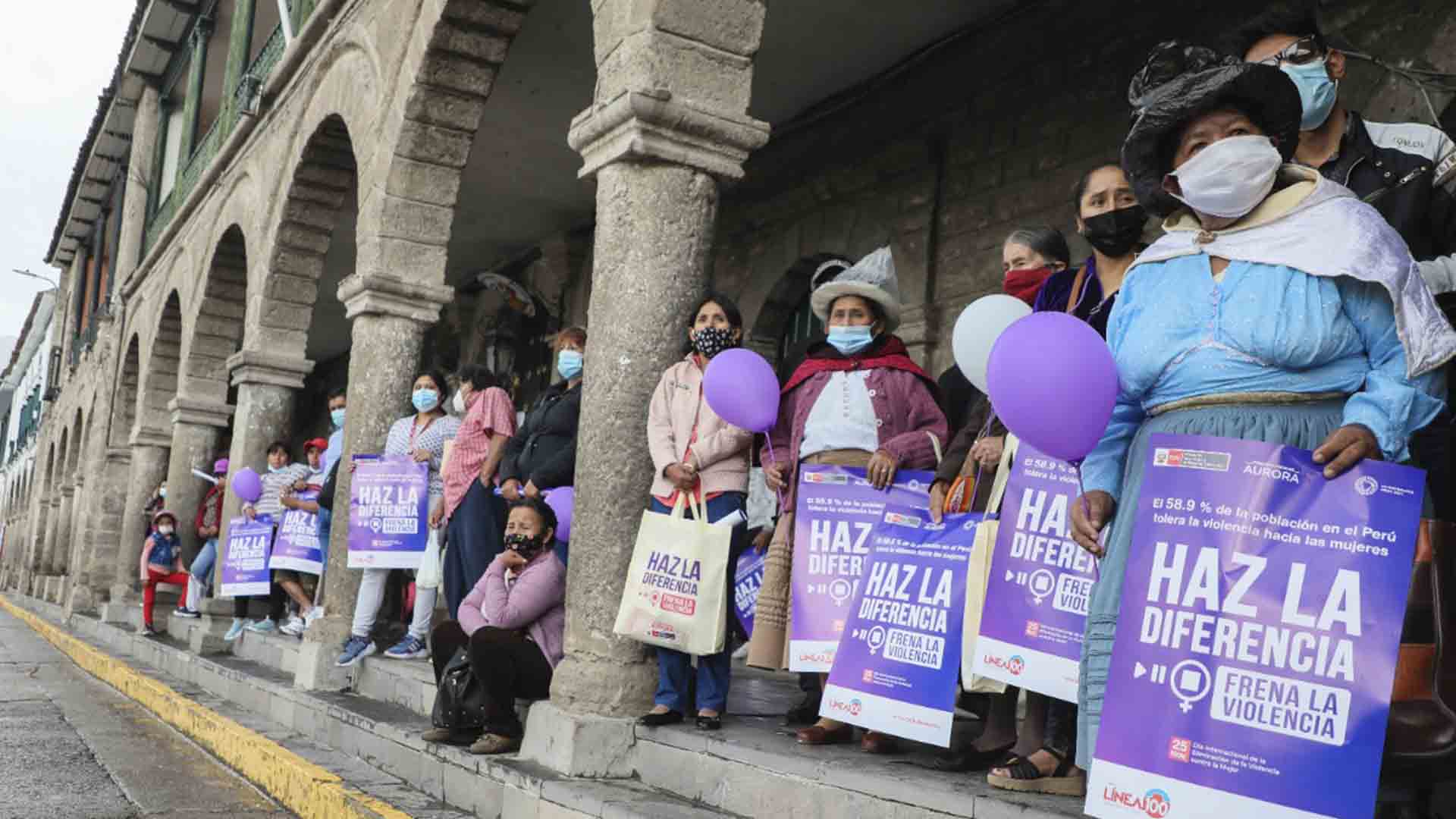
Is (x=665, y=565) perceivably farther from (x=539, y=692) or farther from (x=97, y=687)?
(x=97, y=687)

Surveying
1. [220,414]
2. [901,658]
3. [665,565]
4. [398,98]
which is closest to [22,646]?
[220,414]

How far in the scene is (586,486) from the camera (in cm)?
509

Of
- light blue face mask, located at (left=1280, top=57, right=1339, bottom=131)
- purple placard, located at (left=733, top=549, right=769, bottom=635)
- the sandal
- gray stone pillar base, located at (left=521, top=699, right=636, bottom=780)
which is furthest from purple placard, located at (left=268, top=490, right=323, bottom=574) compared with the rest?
light blue face mask, located at (left=1280, top=57, right=1339, bottom=131)

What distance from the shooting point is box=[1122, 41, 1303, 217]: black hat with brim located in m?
2.78

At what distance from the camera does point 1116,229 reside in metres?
3.62

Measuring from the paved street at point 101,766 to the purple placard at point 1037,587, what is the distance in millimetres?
3830

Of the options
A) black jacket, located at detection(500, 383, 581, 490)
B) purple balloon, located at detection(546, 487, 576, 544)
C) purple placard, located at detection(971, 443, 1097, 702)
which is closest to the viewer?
purple placard, located at detection(971, 443, 1097, 702)

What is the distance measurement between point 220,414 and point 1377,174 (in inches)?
516

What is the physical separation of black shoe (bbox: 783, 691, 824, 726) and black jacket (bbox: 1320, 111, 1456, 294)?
2506mm

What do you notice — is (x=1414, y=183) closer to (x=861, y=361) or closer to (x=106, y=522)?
(x=861, y=361)

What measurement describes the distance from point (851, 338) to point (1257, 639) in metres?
2.42

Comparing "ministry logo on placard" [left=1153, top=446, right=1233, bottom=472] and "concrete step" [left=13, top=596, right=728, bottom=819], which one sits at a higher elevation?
"ministry logo on placard" [left=1153, top=446, right=1233, bottom=472]

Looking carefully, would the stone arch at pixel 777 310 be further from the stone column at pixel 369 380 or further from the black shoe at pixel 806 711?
the black shoe at pixel 806 711

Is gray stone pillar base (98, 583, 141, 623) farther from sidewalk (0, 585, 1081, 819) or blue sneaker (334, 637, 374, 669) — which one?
blue sneaker (334, 637, 374, 669)
